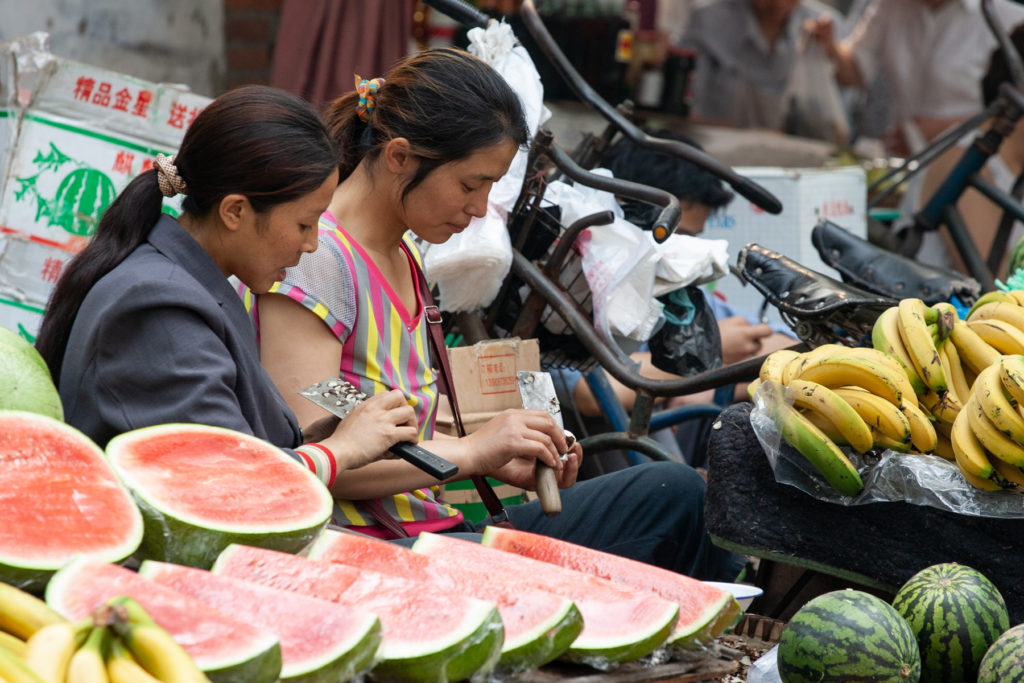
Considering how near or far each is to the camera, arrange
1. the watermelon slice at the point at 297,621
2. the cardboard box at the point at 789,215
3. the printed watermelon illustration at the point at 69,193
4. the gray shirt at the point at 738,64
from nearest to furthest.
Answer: the watermelon slice at the point at 297,621
the printed watermelon illustration at the point at 69,193
the cardboard box at the point at 789,215
the gray shirt at the point at 738,64

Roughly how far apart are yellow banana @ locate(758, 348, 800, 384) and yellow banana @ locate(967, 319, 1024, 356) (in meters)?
0.42

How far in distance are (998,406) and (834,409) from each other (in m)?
0.31

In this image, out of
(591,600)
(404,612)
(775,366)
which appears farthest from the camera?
(775,366)

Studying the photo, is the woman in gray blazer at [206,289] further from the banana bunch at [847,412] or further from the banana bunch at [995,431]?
the banana bunch at [995,431]

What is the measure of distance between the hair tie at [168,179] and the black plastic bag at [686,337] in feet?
5.29

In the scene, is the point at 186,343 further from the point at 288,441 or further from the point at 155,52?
the point at 155,52

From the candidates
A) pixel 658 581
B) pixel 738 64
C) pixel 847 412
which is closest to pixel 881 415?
pixel 847 412

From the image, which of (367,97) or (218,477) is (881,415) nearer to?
(367,97)

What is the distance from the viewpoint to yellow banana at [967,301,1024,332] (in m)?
2.53

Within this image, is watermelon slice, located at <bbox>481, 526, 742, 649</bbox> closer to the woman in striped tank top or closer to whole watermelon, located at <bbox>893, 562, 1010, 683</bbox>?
the woman in striped tank top

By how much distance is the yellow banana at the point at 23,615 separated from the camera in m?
1.11

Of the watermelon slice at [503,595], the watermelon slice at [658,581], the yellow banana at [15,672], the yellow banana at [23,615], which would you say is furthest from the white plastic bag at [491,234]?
the yellow banana at [15,672]

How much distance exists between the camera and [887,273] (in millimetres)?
3250

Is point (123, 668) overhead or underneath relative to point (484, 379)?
overhead
